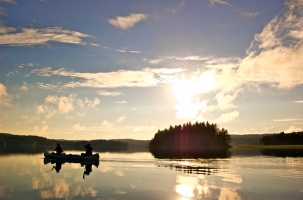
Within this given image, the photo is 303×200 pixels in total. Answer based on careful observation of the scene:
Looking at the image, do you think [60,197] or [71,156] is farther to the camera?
[71,156]

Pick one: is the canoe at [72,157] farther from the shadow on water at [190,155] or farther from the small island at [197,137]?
the small island at [197,137]

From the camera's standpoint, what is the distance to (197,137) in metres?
184

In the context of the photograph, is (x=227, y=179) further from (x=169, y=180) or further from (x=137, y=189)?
(x=137, y=189)

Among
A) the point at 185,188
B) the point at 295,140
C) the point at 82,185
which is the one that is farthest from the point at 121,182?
the point at 295,140

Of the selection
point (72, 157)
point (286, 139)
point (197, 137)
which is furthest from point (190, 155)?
point (286, 139)

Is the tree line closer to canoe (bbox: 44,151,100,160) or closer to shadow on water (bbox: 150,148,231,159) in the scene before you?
shadow on water (bbox: 150,148,231,159)

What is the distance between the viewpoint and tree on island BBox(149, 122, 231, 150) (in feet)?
598

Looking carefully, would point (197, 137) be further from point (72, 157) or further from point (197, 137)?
point (72, 157)

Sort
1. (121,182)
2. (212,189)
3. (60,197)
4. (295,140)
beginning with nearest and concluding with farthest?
(60,197) → (212,189) → (121,182) → (295,140)

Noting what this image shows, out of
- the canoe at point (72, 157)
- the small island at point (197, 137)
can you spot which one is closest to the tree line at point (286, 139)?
the small island at point (197, 137)

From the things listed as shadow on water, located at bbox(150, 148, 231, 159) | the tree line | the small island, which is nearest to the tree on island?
the small island

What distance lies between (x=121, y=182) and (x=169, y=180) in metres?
4.97

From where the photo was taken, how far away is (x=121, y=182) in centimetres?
3109

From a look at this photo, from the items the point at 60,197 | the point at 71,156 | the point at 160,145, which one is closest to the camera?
the point at 60,197
